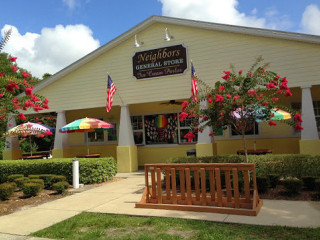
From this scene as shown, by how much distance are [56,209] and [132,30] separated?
8496mm

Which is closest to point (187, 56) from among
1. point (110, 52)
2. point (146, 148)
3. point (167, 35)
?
point (167, 35)

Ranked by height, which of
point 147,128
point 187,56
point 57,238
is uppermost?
point 187,56

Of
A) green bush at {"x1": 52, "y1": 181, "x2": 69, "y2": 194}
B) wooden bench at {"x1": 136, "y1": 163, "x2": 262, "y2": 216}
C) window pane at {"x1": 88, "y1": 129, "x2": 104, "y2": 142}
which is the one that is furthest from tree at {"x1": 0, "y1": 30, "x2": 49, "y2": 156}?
window pane at {"x1": 88, "y1": 129, "x2": 104, "y2": 142}

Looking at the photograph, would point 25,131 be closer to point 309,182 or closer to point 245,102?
point 245,102

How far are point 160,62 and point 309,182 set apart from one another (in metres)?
7.52

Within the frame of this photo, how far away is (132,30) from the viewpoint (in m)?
A: 12.9

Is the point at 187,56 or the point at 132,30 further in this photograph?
the point at 132,30

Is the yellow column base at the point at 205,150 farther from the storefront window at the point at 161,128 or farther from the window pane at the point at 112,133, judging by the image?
the window pane at the point at 112,133

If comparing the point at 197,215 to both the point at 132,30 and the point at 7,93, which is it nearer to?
the point at 7,93

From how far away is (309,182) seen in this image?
6977 millimetres

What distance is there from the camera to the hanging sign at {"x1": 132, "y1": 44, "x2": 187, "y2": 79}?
12164 millimetres

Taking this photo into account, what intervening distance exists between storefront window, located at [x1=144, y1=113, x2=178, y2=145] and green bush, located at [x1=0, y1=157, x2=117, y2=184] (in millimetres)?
4040

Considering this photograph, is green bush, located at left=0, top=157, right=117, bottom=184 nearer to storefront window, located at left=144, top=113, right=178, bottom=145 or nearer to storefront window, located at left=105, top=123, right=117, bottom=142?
storefront window, located at left=144, top=113, right=178, bottom=145

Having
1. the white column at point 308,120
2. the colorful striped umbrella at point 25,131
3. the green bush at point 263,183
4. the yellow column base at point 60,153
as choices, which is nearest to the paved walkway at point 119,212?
the green bush at point 263,183
